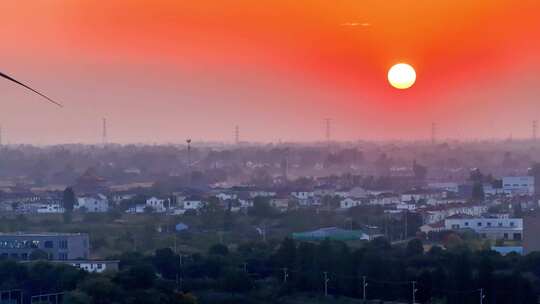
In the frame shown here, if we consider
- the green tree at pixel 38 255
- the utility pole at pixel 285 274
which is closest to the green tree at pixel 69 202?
the green tree at pixel 38 255

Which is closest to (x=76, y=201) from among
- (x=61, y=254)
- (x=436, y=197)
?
(x=436, y=197)

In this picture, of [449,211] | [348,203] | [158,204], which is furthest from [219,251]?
[348,203]

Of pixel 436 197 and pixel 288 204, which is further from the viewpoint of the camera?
pixel 436 197

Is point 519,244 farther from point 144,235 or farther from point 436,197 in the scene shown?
point 436,197

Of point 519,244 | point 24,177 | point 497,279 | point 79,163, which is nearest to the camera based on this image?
point 497,279

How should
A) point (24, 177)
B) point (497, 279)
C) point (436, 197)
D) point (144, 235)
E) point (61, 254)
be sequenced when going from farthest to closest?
1. point (24, 177)
2. point (436, 197)
3. point (144, 235)
4. point (61, 254)
5. point (497, 279)

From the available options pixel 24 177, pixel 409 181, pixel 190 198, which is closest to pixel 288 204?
pixel 190 198
